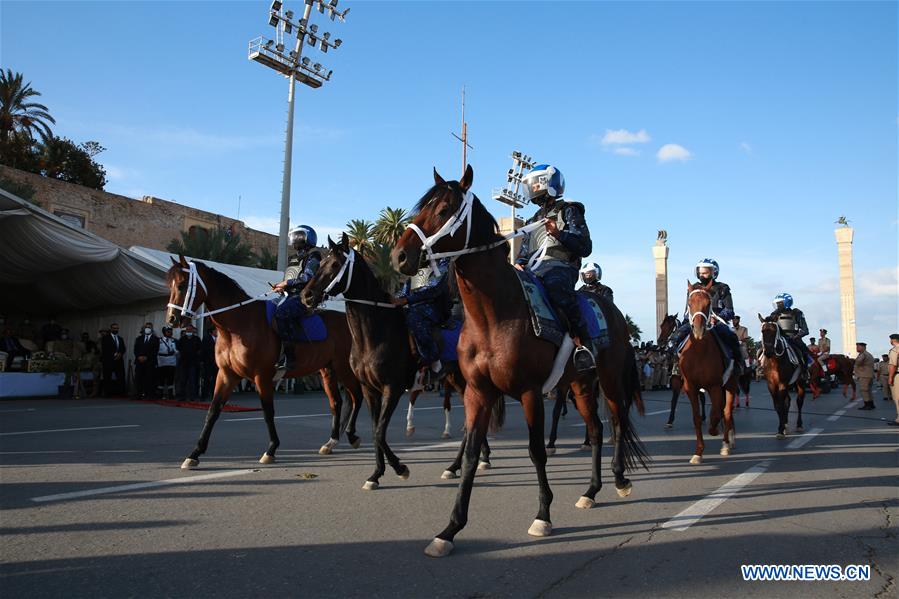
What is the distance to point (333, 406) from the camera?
938cm

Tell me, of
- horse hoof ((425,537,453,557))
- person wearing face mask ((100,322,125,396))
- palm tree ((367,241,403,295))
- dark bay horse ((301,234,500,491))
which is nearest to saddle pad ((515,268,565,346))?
horse hoof ((425,537,453,557))

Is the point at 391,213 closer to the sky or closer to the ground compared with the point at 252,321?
closer to the sky

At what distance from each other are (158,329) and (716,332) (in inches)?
651

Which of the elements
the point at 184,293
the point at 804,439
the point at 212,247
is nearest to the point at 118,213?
A: the point at 212,247

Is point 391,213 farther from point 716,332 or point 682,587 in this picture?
point 682,587

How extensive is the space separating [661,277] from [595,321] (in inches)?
1999

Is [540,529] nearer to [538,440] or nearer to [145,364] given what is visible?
[538,440]

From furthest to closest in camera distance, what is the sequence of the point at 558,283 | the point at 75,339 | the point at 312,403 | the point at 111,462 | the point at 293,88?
1. the point at 293,88
2. the point at 75,339
3. the point at 312,403
4. the point at 111,462
5. the point at 558,283

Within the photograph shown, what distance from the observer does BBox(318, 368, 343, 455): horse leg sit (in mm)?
8492

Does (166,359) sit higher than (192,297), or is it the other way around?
(192,297)

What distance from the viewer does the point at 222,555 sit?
3.99m

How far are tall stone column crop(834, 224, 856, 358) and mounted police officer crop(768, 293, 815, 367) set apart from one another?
37.5m

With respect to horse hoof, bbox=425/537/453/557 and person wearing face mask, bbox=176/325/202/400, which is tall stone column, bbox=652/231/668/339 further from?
horse hoof, bbox=425/537/453/557

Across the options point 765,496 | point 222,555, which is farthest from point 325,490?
point 765,496
